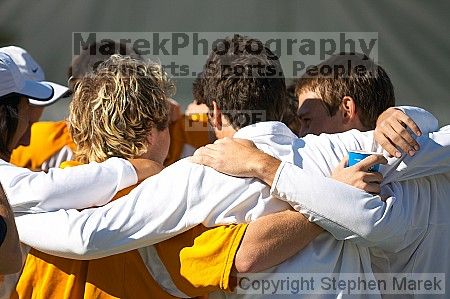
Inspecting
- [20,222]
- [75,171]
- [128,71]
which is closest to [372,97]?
[128,71]

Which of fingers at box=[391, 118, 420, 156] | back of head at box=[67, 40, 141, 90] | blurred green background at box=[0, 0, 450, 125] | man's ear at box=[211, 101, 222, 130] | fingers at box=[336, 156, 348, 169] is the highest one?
blurred green background at box=[0, 0, 450, 125]

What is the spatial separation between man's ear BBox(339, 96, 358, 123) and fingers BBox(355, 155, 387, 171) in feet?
1.44

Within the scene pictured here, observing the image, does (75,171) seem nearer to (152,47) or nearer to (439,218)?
(439,218)

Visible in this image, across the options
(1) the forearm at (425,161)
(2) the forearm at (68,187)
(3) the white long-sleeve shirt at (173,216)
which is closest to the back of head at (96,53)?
(2) the forearm at (68,187)

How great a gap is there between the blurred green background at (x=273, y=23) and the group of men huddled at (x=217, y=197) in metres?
1.71

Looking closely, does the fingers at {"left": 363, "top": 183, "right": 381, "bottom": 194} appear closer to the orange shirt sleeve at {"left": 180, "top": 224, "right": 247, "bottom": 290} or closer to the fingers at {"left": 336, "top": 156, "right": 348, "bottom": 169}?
the fingers at {"left": 336, "top": 156, "right": 348, "bottom": 169}

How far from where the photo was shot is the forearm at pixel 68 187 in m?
2.02

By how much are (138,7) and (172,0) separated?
16 centimetres

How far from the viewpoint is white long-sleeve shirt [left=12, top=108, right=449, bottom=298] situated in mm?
1927

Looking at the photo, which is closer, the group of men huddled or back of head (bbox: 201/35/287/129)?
the group of men huddled

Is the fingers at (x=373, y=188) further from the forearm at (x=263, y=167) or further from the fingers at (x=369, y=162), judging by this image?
the forearm at (x=263, y=167)

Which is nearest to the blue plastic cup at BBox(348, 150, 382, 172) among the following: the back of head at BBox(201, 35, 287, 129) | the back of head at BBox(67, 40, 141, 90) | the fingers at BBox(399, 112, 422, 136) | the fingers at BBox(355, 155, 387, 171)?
the fingers at BBox(355, 155, 387, 171)

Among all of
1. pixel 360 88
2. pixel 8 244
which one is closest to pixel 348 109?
pixel 360 88

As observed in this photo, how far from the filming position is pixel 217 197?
1933 millimetres
